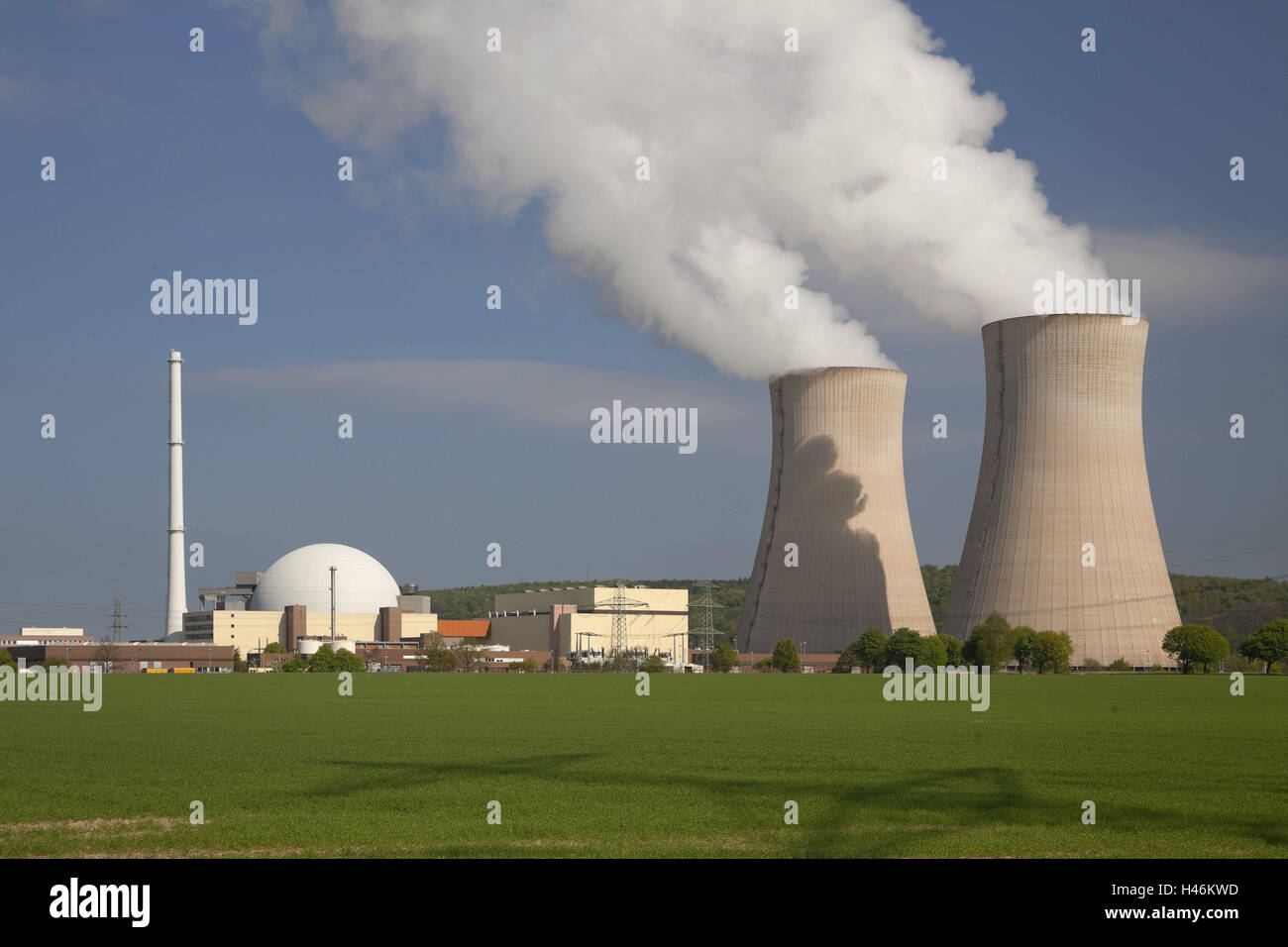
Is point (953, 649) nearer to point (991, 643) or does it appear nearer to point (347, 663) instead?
point (991, 643)

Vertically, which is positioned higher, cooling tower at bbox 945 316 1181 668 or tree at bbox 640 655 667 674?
cooling tower at bbox 945 316 1181 668

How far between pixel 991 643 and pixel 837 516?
27.8 feet

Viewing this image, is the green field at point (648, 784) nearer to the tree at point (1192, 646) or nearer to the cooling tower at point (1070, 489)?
the cooling tower at point (1070, 489)

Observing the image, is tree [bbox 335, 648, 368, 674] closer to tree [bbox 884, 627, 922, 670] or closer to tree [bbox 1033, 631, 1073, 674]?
tree [bbox 884, 627, 922, 670]

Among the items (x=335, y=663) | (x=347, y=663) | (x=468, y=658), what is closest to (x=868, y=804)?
(x=347, y=663)

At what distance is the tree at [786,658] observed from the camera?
2574 inches

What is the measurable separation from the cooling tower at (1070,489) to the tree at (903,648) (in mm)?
4711

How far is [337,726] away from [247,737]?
3.16 m

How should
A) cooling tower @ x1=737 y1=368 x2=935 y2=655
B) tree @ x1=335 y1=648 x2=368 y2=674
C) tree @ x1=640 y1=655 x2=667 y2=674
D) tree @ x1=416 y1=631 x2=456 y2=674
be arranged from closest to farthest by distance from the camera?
cooling tower @ x1=737 y1=368 x2=935 y2=655
tree @ x1=335 y1=648 x2=368 y2=674
tree @ x1=640 y1=655 x2=667 y2=674
tree @ x1=416 y1=631 x2=456 y2=674

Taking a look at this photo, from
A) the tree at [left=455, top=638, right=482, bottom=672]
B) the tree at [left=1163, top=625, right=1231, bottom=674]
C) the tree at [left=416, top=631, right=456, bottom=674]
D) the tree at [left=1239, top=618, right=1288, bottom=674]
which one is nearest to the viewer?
the tree at [left=1163, top=625, right=1231, bottom=674]

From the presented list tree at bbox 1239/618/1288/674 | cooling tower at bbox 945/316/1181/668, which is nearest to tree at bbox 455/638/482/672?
cooling tower at bbox 945/316/1181/668

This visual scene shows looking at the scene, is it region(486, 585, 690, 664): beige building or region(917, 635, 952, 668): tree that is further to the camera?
region(486, 585, 690, 664): beige building

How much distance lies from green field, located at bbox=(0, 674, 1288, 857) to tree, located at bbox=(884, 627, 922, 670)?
3138cm

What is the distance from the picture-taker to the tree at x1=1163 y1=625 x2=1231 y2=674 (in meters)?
56.9
